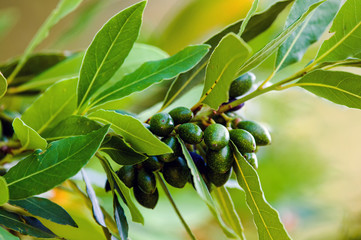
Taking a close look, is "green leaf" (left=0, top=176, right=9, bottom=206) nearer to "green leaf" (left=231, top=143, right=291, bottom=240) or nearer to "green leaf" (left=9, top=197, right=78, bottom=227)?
"green leaf" (left=9, top=197, right=78, bottom=227)

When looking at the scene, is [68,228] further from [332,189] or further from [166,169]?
[332,189]

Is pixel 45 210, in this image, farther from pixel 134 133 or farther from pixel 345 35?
pixel 345 35

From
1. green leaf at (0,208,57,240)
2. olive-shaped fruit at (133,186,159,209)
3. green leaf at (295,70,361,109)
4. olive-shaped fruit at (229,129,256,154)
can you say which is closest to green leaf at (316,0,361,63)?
green leaf at (295,70,361,109)

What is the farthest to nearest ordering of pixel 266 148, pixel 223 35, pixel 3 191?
pixel 266 148 < pixel 223 35 < pixel 3 191

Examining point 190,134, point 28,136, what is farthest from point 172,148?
point 28,136

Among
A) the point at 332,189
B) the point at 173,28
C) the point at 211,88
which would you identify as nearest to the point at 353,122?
the point at 332,189

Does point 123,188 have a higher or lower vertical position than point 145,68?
lower
